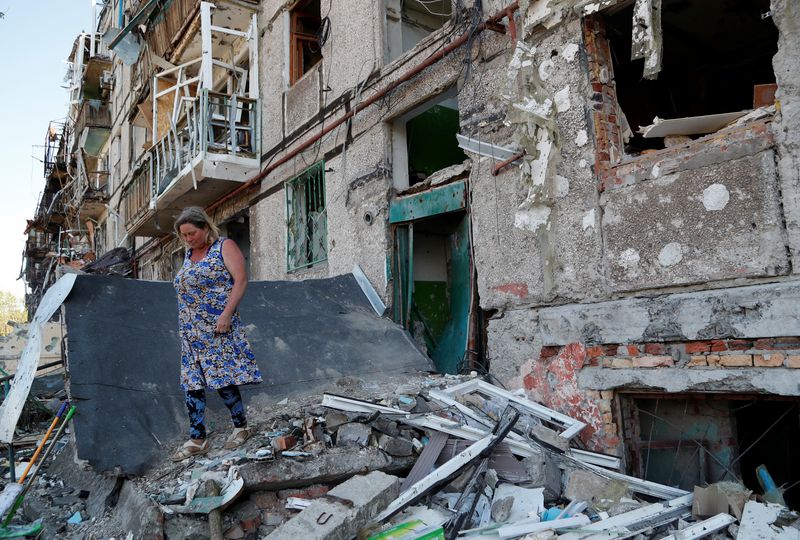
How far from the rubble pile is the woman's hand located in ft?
2.45

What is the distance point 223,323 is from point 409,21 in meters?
5.70

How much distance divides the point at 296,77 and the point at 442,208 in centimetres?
453

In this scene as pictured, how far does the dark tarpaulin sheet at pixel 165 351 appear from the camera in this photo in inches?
146

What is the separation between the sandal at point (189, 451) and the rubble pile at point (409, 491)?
0.19 ft

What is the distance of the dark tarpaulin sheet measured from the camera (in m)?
3.70

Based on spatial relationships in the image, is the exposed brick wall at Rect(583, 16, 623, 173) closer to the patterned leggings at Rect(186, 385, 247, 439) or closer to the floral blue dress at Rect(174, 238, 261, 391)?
the floral blue dress at Rect(174, 238, 261, 391)

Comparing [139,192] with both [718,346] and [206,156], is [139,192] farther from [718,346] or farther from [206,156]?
[718,346]


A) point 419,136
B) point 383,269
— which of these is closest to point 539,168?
point 383,269

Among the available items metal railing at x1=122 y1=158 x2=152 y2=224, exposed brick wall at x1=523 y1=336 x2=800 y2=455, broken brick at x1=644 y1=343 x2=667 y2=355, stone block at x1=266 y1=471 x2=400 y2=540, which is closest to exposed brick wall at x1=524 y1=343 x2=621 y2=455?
exposed brick wall at x1=523 y1=336 x2=800 y2=455

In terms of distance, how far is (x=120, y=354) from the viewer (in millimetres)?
4266

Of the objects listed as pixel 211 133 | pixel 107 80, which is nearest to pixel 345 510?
pixel 211 133

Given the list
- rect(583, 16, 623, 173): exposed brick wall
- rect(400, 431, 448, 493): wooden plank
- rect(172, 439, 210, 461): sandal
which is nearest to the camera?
rect(400, 431, 448, 493): wooden plank

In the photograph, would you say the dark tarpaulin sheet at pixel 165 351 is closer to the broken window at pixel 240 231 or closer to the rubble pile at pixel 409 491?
the rubble pile at pixel 409 491

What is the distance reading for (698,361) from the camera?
3.57m
